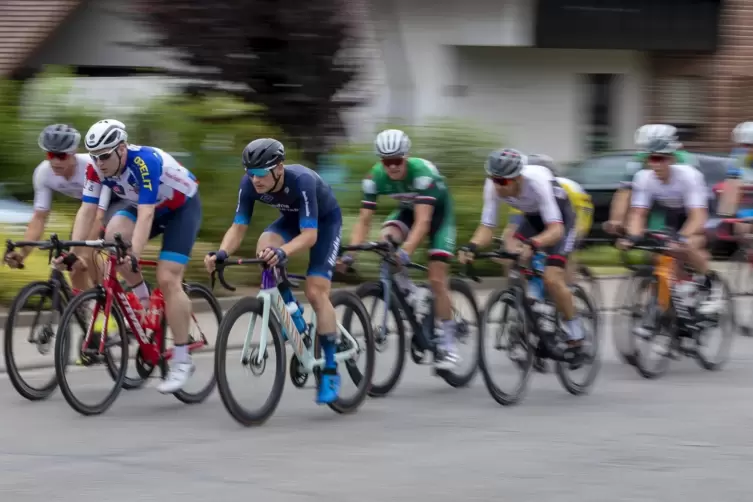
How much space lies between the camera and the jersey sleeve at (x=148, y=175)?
868 centimetres

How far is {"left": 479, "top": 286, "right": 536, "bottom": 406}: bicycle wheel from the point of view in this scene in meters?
9.23

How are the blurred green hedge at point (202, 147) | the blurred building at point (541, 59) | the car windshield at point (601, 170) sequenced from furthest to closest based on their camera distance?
the blurred building at point (541, 59)
the car windshield at point (601, 170)
the blurred green hedge at point (202, 147)

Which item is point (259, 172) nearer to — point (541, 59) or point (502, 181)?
point (502, 181)

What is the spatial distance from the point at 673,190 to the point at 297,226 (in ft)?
12.1

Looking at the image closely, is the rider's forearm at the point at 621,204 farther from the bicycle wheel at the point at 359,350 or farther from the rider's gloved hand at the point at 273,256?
the rider's gloved hand at the point at 273,256

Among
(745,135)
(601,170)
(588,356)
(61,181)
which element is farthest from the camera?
(601,170)

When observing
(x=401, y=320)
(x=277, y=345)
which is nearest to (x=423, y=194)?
(x=401, y=320)


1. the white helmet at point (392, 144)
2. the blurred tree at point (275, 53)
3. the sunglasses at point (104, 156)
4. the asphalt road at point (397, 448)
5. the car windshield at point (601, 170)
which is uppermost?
the blurred tree at point (275, 53)

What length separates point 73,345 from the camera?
8.58 metres

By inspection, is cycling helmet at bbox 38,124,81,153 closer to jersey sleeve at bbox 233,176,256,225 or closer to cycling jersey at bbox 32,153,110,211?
cycling jersey at bbox 32,153,110,211

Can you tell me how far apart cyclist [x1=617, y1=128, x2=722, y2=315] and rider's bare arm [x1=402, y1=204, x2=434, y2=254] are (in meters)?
1.81

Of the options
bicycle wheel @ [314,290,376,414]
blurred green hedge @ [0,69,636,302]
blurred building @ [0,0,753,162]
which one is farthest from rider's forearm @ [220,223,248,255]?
blurred building @ [0,0,753,162]

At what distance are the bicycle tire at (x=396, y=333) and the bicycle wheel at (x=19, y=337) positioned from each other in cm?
203

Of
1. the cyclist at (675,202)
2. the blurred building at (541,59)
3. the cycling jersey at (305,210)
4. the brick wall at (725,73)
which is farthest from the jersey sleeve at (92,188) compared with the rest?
the brick wall at (725,73)
